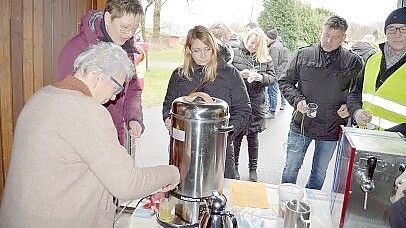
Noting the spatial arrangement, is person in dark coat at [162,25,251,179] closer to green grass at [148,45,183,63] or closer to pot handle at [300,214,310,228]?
pot handle at [300,214,310,228]

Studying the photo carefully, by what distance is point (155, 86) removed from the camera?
5.05 m

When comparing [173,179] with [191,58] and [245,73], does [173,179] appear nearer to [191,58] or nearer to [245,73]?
[191,58]

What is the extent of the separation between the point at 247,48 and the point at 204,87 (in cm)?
130

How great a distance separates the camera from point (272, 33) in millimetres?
4266

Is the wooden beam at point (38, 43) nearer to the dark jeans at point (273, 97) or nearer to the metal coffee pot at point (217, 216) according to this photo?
the metal coffee pot at point (217, 216)

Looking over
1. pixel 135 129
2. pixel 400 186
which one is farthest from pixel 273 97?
pixel 400 186

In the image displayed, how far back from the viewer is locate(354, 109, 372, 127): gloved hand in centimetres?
195

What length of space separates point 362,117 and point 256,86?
4.07ft

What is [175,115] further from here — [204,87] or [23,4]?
[23,4]

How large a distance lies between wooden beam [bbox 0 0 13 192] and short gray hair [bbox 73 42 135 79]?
3.61ft

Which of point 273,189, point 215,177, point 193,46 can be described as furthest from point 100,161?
point 193,46

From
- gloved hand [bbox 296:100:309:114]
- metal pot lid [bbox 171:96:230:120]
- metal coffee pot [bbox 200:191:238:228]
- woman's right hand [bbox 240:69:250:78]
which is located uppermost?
metal pot lid [bbox 171:96:230:120]

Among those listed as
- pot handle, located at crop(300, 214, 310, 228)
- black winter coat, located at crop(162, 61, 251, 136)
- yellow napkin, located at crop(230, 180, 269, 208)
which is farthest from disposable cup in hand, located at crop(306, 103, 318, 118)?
pot handle, located at crop(300, 214, 310, 228)

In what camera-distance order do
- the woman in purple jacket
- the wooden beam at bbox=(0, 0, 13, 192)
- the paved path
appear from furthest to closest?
the paved path → the wooden beam at bbox=(0, 0, 13, 192) → the woman in purple jacket
